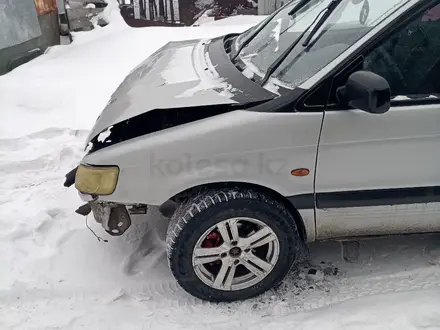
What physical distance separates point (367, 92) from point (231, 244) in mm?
1102

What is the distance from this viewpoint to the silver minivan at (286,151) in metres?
2.24

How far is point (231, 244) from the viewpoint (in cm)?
248

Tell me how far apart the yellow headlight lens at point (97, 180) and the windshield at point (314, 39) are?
3.43 ft

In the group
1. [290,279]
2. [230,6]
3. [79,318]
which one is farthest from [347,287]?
[230,6]

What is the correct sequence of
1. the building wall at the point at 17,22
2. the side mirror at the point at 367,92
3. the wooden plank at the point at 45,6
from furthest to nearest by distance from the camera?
the wooden plank at the point at 45,6 < the building wall at the point at 17,22 < the side mirror at the point at 367,92

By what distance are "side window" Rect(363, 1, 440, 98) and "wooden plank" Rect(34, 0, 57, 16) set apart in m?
6.53

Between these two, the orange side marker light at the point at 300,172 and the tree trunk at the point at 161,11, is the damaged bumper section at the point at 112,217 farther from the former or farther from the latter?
the tree trunk at the point at 161,11

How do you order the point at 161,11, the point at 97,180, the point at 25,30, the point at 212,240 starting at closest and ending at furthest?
the point at 97,180, the point at 212,240, the point at 25,30, the point at 161,11

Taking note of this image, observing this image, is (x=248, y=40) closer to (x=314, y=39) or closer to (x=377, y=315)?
(x=314, y=39)

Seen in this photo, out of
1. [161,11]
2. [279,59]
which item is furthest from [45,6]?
[279,59]

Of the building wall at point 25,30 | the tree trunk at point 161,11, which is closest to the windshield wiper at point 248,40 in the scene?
the building wall at point 25,30

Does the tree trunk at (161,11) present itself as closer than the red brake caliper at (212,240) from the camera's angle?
No

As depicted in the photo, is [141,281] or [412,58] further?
[141,281]

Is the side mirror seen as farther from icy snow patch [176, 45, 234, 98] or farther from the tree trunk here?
the tree trunk
